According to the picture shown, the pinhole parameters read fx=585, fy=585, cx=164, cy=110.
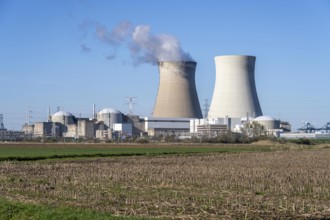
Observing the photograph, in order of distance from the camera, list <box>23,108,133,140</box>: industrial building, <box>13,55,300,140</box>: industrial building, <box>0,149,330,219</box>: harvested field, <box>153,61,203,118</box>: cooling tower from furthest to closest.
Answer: <box>23,108,133,140</box>: industrial building → <box>153,61,203,118</box>: cooling tower → <box>13,55,300,140</box>: industrial building → <box>0,149,330,219</box>: harvested field

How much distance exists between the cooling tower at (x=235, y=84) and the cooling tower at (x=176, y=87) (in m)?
2.57

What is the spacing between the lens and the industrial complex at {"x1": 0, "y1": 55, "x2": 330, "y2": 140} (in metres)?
46.1

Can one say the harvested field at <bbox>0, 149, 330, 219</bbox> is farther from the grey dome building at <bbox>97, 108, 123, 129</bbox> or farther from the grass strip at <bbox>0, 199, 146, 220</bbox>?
the grey dome building at <bbox>97, 108, 123, 129</bbox>

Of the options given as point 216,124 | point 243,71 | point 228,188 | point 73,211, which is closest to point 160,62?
point 243,71

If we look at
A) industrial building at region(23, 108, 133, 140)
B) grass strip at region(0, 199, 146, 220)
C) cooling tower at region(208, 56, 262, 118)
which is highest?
cooling tower at region(208, 56, 262, 118)

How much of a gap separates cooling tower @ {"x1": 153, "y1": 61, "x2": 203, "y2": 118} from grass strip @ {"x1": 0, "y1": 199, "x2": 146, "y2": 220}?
3998cm

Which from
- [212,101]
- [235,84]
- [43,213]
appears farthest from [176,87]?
[43,213]

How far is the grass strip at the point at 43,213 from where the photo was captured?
808 cm

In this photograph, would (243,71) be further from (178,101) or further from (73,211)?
(73,211)

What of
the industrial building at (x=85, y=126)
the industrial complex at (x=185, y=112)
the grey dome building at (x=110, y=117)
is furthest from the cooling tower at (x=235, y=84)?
the grey dome building at (x=110, y=117)

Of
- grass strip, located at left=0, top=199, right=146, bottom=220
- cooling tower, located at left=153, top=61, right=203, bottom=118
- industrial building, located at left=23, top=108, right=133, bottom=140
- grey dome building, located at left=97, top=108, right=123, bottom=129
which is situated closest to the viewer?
grass strip, located at left=0, top=199, right=146, bottom=220

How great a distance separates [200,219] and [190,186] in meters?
4.39

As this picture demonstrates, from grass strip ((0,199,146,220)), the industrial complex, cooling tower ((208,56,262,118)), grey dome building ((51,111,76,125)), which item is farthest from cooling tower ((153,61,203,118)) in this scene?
grass strip ((0,199,146,220))

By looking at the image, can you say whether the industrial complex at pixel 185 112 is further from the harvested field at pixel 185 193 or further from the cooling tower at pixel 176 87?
the harvested field at pixel 185 193
